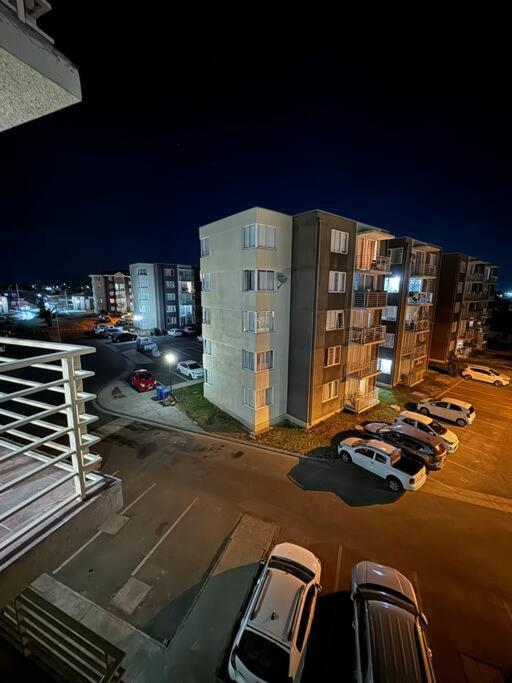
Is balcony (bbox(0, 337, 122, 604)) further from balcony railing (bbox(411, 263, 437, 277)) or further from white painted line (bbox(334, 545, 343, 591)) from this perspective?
balcony railing (bbox(411, 263, 437, 277))

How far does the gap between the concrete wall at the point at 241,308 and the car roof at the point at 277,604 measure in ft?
33.0

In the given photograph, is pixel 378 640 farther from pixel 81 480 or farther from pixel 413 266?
pixel 413 266

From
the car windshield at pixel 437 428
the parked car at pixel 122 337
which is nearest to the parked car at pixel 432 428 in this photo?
the car windshield at pixel 437 428

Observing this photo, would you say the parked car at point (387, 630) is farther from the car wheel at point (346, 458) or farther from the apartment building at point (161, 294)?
the apartment building at point (161, 294)

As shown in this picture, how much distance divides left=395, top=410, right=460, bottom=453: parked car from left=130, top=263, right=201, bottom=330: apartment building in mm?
44875

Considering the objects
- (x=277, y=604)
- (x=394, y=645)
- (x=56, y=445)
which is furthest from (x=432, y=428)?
(x=56, y=445)

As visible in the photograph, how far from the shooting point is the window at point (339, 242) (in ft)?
58.9

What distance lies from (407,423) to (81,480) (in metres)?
20.1

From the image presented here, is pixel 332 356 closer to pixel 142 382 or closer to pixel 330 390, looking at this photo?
pixel 330 390

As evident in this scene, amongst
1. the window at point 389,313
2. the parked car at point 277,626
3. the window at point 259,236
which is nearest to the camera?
the parked car at point 277,626

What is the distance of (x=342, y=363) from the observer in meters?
20.7

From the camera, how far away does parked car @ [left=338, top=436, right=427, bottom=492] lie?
13586 millimetres

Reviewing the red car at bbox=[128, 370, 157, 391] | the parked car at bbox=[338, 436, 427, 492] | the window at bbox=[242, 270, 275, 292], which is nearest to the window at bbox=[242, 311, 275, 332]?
the window at bbox=[242, 270, 275, 292]

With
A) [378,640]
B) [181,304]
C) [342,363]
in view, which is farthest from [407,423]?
[181,304]
